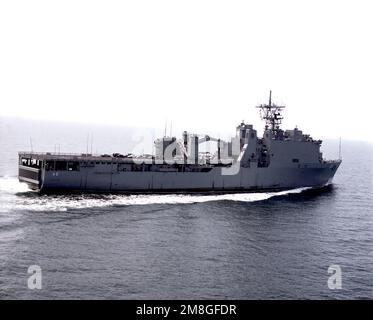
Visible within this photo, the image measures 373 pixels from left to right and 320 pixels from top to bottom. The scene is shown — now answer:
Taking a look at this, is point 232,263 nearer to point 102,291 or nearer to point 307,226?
point 102,291

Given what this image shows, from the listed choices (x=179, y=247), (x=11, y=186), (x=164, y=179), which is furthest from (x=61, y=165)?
(x=179, y=247)

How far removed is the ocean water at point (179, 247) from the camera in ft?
72.3

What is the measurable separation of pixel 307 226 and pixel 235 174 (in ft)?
50.2

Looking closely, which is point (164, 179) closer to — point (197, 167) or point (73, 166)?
point (197, 167)

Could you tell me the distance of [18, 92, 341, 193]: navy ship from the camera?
43.8 m

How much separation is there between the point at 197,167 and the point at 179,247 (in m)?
21.1

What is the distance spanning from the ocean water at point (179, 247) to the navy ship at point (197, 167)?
86.2 inches

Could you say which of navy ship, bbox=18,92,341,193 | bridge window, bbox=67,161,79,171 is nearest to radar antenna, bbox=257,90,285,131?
navy ship, bbox=18,92,341,193

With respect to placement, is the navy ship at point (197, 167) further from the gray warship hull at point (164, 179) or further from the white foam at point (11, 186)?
the white foam at point (11, 186)

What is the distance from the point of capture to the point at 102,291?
20.9 meters

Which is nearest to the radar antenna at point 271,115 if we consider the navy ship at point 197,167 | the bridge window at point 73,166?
the navy ship at point 197,167

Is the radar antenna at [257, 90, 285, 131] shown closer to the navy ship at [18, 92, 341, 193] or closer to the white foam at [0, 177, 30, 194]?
the navy ship at [18, 92, 341, 193]
